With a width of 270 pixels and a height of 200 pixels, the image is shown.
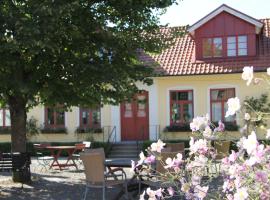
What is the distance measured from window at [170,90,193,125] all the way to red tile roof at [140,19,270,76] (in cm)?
112

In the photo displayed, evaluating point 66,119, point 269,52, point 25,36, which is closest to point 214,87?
point 269,52

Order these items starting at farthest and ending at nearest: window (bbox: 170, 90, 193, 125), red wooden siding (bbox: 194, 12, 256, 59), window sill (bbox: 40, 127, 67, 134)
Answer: window sill (bbox: 40, 127, 67, 134)
window (bbox: 170, 90, 193, 125)
red wooden siding (bbox: 194, 12, 256, 59)

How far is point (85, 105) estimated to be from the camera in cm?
1215

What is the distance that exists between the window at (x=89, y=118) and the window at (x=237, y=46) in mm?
6780

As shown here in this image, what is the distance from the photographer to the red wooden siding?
22203mm

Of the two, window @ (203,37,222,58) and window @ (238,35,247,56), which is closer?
window @ (238,35,247,56)

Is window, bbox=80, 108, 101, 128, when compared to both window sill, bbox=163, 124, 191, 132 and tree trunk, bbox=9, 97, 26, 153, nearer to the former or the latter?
window sill, bbox=163, 124, 191, 132

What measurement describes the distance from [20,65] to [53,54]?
2.68ft

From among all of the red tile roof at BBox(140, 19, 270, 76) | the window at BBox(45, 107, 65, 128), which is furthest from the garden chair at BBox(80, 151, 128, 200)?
the window at BBox(45, 107, 65, 128)

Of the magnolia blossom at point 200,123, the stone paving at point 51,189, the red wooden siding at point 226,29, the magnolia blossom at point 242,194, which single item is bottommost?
the stone paving at point 51,189

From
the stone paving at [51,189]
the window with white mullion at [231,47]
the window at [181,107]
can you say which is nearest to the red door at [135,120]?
the window at [181,107]

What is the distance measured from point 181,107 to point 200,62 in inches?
87.1

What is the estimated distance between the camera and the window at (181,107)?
75.8 feet

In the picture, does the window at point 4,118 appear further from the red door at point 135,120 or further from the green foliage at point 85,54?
the green foliage at point 85,54
